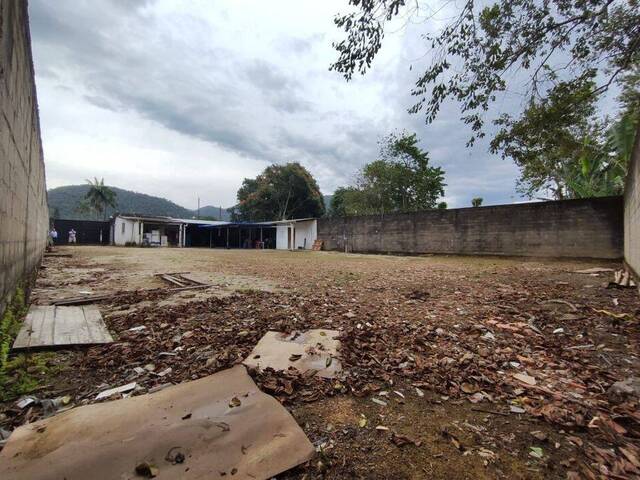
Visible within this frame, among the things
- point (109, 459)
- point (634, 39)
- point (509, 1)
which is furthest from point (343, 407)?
point (634, 39)

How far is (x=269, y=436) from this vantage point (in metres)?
1.55

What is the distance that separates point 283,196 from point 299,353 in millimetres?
31230

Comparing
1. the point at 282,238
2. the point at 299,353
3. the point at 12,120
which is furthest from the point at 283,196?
the point at 299,353

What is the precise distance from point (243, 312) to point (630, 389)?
3.68 m

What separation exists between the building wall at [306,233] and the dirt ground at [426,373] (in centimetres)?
1902

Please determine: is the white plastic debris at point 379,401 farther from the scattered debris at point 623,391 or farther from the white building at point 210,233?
the white building at point 210,233

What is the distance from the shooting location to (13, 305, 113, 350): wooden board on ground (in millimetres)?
2664

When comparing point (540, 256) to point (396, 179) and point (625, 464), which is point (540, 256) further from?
point (396, 179)

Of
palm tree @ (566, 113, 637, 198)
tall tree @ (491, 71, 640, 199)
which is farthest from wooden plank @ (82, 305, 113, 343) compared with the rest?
palm tree @ (566, 113, 637, 198)

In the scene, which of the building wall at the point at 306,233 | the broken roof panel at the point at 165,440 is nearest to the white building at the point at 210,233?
the building wall at the point at 306,233

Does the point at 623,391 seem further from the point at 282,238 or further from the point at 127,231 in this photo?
the point at 127,231

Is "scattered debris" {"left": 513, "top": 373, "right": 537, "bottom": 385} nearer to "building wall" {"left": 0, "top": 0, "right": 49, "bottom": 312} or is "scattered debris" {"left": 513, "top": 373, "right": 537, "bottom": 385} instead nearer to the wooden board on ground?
the wooden board on ground

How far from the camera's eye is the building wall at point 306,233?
2387 centimetres

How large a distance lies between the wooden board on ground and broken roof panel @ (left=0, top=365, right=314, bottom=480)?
1.34 meters
